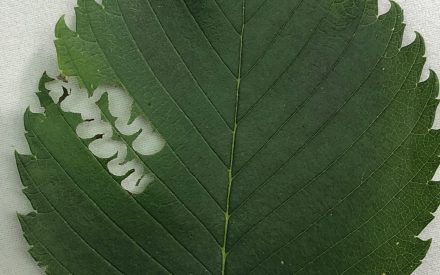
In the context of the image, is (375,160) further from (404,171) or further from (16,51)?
(16,51)

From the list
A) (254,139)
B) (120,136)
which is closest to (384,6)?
(254,139)

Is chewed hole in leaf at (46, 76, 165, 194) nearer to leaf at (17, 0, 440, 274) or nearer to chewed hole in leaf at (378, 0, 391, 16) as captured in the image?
leaf at (17, 0, 440, 274)

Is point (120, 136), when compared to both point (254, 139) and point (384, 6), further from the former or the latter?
point (384, 6)

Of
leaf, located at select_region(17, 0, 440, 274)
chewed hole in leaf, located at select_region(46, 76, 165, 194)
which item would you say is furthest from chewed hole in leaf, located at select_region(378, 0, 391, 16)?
chewed hole in leaf, located at select_region(46, 76, 165, 194)

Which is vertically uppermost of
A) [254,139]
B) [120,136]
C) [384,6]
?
[384,6]

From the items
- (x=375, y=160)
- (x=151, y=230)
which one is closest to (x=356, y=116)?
(x=375, y=160)
